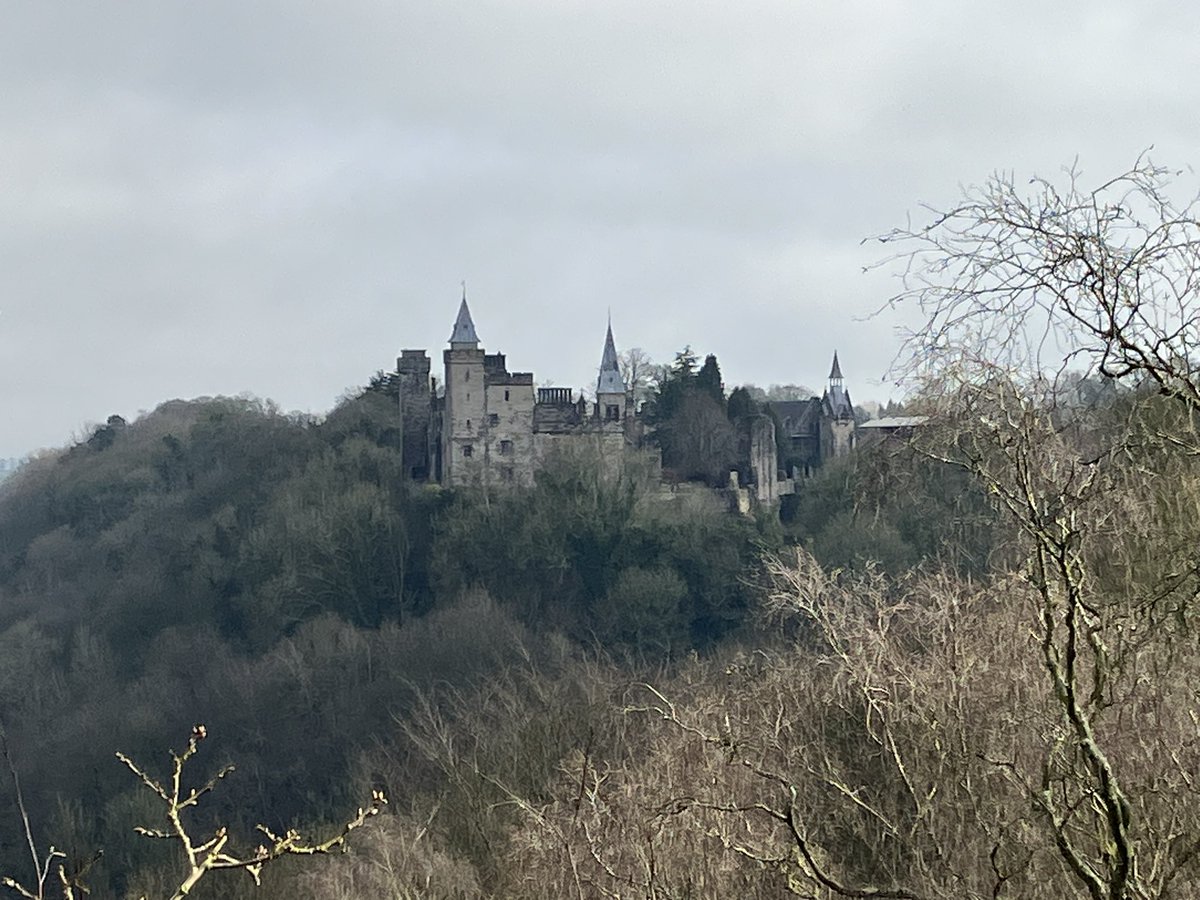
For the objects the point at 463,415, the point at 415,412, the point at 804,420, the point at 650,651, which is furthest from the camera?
the point at 804,420

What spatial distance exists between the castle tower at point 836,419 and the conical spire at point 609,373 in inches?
253

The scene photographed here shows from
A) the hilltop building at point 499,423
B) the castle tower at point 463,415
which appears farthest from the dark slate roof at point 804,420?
the castle tower at point 463,415

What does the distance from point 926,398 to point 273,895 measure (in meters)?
17.8

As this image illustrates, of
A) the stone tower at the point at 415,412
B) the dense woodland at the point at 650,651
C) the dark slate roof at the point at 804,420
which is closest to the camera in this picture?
the dense woodland at the point at 650,651

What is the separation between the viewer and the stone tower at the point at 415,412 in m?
47.9

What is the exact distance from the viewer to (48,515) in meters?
61.1

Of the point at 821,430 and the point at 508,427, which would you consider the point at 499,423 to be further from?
the point at 821,430

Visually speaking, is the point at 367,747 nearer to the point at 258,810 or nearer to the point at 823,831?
Result: the point at 258,810

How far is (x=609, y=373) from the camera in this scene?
48.2 m

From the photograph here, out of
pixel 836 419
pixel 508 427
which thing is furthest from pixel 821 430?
pixel 508 427

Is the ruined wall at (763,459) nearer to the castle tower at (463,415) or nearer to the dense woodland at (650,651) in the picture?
the dense woodland at (650,651)

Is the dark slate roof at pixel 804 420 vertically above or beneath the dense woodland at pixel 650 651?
above

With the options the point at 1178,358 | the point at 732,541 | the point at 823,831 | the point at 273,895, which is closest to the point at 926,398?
the point at 1178,358

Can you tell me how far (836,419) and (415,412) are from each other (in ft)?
40.9
